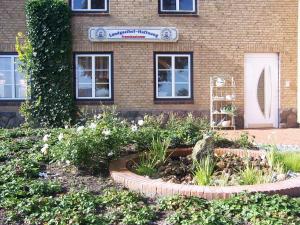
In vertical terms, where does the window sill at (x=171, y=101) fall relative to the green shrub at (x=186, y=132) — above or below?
above

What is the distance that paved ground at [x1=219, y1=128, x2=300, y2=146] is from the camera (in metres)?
11.8

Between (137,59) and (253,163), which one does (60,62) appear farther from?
(253,163)

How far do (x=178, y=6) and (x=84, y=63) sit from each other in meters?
3.77

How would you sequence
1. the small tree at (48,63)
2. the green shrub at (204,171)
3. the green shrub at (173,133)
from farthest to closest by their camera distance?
1. the small tree at (48,63)
2. the green shrub at (173,133)
3. the green shrub at (204,171)

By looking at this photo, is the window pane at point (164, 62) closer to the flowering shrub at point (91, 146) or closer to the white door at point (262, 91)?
the white door at point (262, 91)

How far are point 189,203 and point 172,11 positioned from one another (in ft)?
37.8

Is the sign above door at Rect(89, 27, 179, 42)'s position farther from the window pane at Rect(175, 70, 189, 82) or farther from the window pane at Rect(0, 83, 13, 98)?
the window pane at Rect(0, 83, 13, 98)

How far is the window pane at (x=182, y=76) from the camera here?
16.0m

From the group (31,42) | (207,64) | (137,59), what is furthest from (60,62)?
(207,64)

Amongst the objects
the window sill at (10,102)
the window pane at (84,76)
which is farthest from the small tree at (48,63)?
the window pane at (84,76)

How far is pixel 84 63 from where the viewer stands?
51.7ft

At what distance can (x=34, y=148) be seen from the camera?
801 centimetres

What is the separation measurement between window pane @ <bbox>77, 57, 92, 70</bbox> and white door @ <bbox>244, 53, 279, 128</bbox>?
18.0 ft

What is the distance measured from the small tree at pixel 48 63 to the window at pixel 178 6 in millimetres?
3261
